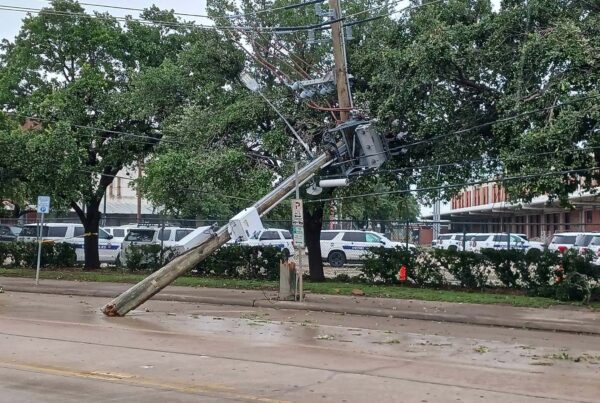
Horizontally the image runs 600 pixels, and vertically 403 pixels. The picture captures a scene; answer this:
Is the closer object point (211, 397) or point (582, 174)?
point (211, 397)

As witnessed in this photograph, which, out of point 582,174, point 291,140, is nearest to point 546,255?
point 582,174

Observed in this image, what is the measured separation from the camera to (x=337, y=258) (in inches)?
1299

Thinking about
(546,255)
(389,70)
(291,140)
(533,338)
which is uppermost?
(389,70)

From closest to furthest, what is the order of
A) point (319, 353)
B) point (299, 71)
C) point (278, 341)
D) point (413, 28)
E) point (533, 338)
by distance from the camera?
point (319, 353) → point (278, 341) → point (533, 338) → point (413, 28) → point (299, 71)

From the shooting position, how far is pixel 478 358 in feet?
34.1

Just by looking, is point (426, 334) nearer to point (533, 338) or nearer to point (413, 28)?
point (533, 338)

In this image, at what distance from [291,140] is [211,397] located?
12.4 metres

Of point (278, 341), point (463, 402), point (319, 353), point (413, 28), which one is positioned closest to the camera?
point (463, 402)

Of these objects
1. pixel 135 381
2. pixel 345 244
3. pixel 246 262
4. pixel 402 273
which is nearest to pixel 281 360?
pixel 135 381

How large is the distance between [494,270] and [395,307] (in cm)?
493

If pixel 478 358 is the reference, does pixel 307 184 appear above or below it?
above

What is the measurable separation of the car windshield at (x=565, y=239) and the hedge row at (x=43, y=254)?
790 inches

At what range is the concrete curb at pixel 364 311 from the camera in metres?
14.1

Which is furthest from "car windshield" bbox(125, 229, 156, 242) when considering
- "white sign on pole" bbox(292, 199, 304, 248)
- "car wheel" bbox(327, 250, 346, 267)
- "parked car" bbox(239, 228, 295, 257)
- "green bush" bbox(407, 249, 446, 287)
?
"white sign on pole" bbox(292, 199, 304, 248)
